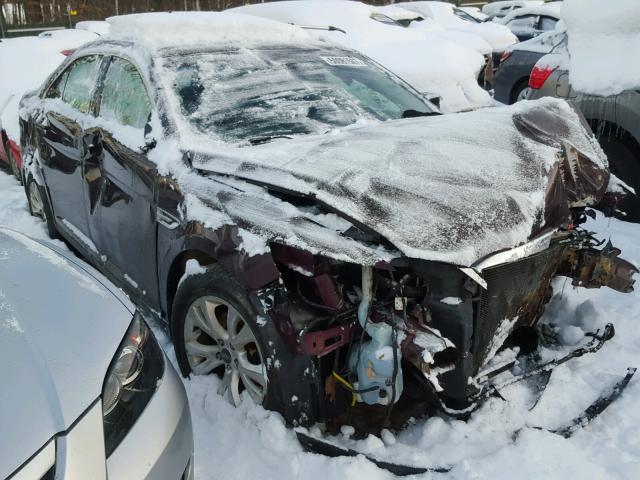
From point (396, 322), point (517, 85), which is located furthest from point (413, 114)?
point (517, 85)

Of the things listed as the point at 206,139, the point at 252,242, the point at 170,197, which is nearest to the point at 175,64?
the point at 206,139

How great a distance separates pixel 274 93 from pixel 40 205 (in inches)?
107

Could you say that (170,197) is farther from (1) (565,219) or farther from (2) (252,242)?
(1) (565,219)

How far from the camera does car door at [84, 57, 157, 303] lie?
288cm

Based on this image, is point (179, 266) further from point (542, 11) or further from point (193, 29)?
point (542, 11)

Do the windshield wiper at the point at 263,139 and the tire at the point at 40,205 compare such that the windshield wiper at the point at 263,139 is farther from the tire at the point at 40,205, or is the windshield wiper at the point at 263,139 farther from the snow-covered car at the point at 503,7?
the snow-covered car at the point at 503,7

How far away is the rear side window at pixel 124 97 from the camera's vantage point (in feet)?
10.0

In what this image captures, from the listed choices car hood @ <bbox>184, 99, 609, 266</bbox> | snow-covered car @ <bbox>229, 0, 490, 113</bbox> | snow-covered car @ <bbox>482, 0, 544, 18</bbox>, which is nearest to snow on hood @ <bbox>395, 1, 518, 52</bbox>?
snow-covered car @ <bbox>229, 0, 490, 113</bbox>

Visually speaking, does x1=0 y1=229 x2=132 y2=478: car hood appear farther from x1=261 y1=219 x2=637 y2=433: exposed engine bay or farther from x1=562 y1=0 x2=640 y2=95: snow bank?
x1=562 y1=0 x2=640 y2=95: snow bank

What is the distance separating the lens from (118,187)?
310 centimetres

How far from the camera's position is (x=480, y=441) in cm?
234

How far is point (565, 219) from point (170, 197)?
173 centimetres

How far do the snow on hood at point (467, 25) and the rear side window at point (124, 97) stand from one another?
10366 mm

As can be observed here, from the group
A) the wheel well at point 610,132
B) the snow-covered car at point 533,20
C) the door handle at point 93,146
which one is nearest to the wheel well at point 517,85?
the wheel well at point 610,132
